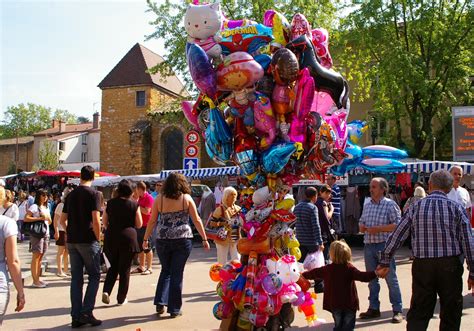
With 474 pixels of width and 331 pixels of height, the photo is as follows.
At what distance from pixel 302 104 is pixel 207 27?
1.29 meters

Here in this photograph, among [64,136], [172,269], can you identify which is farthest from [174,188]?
[64,136]

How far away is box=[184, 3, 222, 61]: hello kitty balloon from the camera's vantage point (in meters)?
5.18

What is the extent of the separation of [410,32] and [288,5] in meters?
6.20

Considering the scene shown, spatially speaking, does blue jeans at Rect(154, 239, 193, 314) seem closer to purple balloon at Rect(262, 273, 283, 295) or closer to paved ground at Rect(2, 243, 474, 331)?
paved ground at Rect(2, 243, 474, 331)

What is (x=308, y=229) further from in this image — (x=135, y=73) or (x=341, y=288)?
(x=135, y=73)

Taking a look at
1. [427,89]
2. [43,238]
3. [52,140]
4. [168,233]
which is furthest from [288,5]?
[52,140]

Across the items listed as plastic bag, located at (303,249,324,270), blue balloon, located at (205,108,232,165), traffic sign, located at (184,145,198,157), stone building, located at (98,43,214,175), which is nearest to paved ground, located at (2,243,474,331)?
plastic bag, located at (303,249,324,270)

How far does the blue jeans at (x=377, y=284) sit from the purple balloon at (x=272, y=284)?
1835mm

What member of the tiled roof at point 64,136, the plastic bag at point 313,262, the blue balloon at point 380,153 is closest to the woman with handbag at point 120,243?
the plastic bag at point 313,262

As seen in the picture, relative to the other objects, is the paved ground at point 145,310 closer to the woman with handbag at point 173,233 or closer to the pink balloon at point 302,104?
the woman with handbag at point 173,233

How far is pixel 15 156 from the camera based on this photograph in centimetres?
6341

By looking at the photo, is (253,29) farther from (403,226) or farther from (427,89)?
(427,89)

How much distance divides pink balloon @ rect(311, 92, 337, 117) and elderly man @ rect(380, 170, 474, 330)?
1440 millimetres

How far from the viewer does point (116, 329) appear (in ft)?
19.4
